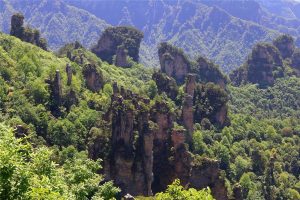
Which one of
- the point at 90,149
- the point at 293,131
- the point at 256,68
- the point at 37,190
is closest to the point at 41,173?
the point at 37,190

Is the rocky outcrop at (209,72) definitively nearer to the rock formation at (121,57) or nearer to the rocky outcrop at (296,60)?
the rock formation at (121,57)

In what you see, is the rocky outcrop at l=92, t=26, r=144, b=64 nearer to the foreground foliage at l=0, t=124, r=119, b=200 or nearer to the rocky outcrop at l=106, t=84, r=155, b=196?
the rocky outcrop at l=106, t=84, r=155, b=196

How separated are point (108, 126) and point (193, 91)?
3483cm

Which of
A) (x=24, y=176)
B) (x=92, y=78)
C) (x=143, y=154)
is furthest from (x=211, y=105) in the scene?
(x=24, y=176)

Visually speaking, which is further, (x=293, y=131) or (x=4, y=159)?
(x=293, y=131)

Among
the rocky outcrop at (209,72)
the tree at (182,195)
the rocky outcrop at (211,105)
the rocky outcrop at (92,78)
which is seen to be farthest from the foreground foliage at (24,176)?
the rocky outcrop at (209,72)

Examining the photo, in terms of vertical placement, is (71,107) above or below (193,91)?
below

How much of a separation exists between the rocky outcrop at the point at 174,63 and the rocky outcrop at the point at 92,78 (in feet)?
119

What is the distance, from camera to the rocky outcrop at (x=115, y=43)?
145625mm

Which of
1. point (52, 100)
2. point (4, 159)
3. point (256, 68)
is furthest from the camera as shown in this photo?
point (256, 68)

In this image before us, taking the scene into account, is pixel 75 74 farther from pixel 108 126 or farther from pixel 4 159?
pixel 4 159

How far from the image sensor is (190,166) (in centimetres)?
6366

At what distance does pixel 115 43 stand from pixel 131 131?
86.7 metres

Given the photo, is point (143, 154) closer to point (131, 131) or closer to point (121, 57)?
point (131, 131)
